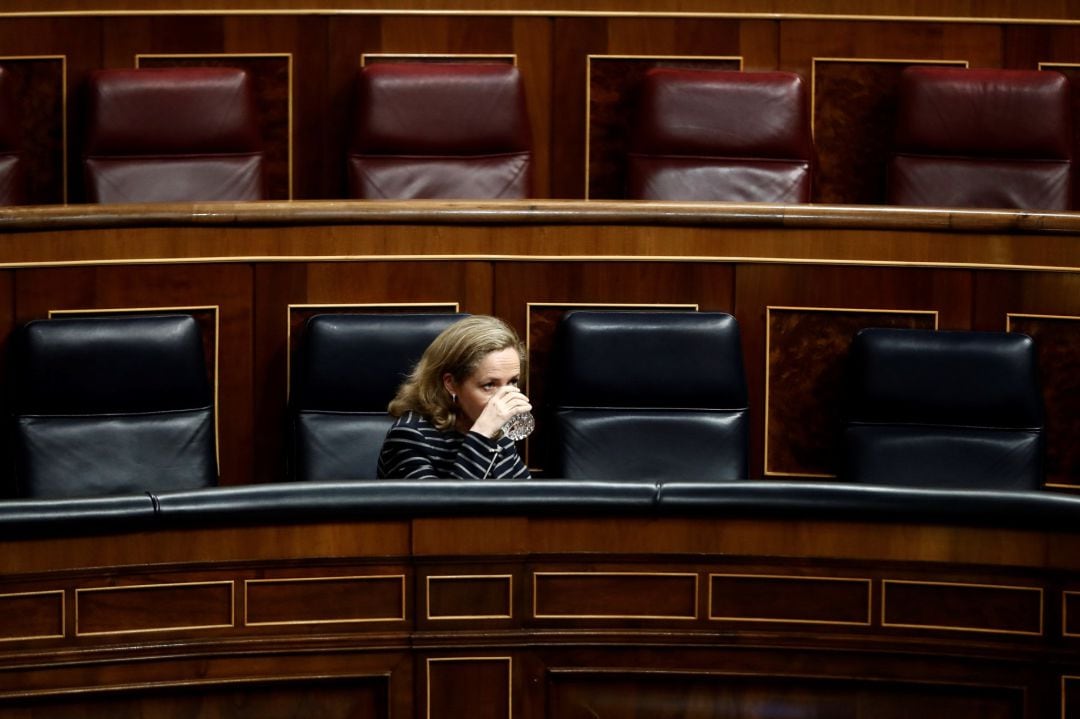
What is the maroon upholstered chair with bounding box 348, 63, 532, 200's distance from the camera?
1.51 m

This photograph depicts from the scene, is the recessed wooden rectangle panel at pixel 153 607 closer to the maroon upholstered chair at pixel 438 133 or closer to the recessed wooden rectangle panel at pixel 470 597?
the recessed wooden rectangle panel at pixel 470 597

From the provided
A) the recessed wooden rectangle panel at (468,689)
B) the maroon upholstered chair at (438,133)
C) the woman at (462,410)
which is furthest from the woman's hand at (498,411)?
the maroon upholstered chair at (438,133)

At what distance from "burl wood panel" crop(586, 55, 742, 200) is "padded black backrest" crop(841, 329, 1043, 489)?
0.48m

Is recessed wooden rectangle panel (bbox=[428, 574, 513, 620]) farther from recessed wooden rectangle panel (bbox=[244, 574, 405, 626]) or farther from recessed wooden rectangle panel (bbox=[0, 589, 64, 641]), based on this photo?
recessed wooden rectangle panel (bbox=[0, 589, 64, 641])

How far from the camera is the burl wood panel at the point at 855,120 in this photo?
63.7 inches

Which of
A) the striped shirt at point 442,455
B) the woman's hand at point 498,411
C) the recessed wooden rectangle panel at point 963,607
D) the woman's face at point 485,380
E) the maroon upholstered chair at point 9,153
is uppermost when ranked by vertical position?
the maroon upholstered chair at point 9,153

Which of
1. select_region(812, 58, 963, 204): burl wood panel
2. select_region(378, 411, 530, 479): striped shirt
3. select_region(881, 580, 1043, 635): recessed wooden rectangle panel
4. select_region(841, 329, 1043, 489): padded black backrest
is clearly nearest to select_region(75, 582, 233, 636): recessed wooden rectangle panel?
select_region(378, 411, 530, 479): striped shirt

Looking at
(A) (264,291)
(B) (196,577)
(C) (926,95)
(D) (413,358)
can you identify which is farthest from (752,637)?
(C) (926,95)

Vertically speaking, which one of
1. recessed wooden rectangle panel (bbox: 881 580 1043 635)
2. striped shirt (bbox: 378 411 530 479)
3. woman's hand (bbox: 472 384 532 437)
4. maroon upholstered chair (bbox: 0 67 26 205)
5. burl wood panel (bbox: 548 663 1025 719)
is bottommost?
burl wood panel (bbox: 548 663 1025 719)

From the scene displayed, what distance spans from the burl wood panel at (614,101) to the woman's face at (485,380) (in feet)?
1.94

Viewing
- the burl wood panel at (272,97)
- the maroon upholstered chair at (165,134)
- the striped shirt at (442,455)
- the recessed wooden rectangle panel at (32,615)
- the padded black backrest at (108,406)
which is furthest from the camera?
the burl wood panel at (272,97)

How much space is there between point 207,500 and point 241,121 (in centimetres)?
82

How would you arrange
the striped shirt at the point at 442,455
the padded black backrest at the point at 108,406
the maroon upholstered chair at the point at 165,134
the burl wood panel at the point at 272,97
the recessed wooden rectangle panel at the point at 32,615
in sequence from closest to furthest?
the recessed wooden rectangle panel at the point at 32,615, the striped shirt at the point at 442,455, the padded black backrest at the point at 108,406, the maroon upholstered chair at the point at 165,134, the burl wood panel at the point at 272,97

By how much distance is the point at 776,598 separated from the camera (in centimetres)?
81
